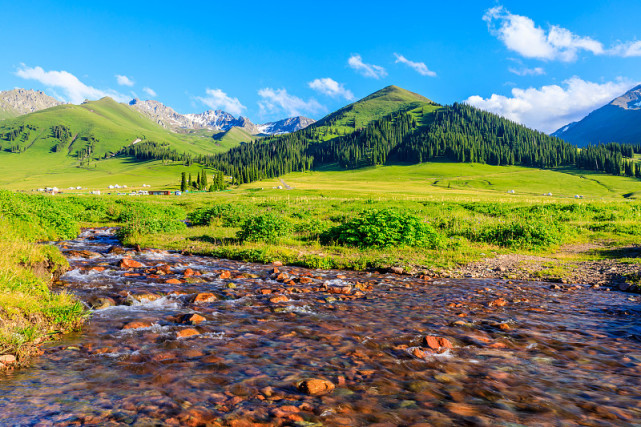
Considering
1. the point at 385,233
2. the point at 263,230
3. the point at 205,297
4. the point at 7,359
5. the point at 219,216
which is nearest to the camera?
the point at 7,359

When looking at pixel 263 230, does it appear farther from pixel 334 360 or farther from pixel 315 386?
pixel 315 386

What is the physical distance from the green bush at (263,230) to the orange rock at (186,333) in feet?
53.3

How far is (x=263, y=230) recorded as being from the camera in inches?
1005

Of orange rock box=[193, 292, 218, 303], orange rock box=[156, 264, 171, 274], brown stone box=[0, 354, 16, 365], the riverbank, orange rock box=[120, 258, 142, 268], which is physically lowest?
orange rock box=[193, 292, 218, 303]

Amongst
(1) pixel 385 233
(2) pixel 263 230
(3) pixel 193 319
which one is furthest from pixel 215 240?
(3) pixel 193 319

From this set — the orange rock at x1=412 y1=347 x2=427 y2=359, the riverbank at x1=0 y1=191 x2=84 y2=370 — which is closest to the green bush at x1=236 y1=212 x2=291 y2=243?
the riverbank at x1=0 y1=191 x2=84 y2=370

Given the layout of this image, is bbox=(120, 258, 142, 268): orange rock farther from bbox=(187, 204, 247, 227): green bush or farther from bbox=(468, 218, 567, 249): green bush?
bbox=(468, 218, 567, 249): green bush

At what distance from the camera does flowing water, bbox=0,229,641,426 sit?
5.34 meters

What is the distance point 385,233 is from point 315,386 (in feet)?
59.4

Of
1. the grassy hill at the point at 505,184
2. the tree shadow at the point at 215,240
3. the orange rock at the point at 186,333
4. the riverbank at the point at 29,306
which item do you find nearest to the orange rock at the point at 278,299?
the orange rock at the point at 186,333

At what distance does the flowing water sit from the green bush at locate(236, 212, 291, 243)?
1161cm

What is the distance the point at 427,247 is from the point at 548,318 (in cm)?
1294

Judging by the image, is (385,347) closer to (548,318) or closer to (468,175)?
(548,318)

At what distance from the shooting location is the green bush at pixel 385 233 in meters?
23.3
